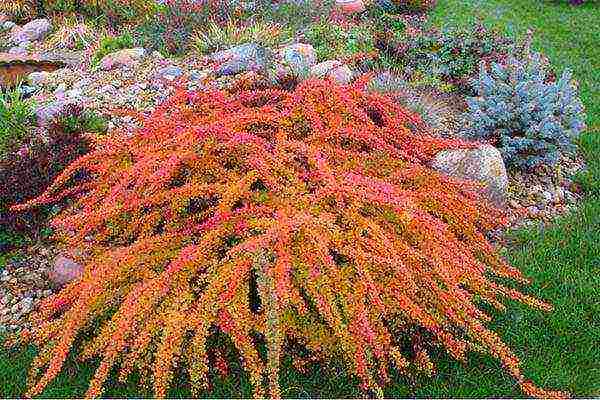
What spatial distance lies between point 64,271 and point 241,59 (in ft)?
10.3

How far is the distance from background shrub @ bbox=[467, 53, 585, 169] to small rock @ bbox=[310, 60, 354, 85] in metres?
1.24

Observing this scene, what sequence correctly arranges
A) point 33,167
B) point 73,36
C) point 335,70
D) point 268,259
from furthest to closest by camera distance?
point 73,36
point 335,70
point 33,167
point 268,259

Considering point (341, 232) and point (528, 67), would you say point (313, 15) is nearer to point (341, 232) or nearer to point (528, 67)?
point (528, 67)

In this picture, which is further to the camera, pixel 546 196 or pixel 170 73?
pixel 170 73

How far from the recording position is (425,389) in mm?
3316

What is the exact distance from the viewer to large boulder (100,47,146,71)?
726cm

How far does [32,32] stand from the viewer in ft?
32.2

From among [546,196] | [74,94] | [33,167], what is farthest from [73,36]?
[546,196]

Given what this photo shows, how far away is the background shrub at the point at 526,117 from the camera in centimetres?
525

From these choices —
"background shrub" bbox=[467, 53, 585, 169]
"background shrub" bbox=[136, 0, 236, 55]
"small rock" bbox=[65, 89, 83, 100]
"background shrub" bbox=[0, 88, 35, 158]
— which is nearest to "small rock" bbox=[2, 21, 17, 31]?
"background shrub" bbox=[136, 0, 236, 55]

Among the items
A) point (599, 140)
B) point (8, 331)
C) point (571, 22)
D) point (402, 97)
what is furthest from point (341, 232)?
point (571, 22)

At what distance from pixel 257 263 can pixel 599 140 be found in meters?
3.91

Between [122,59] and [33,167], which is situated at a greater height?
[33,167]

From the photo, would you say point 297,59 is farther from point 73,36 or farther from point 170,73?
point 73,36
